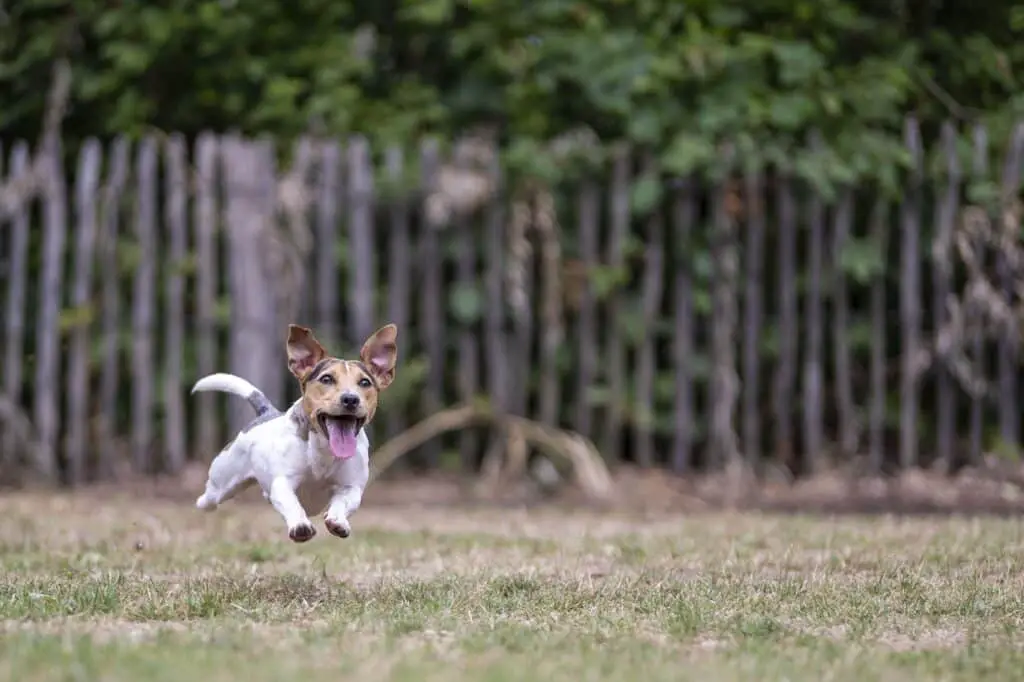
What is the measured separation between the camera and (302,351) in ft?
17.4

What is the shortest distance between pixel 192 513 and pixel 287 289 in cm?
171

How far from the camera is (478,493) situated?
9.20m

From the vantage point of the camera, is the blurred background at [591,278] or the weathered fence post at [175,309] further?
the weathered fence post at [175,309]

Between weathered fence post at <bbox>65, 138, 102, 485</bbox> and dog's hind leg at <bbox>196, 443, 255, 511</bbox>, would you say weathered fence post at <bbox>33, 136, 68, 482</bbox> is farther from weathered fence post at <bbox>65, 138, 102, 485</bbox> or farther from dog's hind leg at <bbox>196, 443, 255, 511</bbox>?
dog's hind leg at <bbox>196, 443, 255, 511</bbox>

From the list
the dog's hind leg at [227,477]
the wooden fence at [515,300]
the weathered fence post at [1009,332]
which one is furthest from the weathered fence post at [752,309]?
the dog's hind leg at [227,477]

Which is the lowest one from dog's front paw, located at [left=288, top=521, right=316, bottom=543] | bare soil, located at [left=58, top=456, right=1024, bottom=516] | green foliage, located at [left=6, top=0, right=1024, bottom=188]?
bare soil, located at [left=58, top=456, right=1024, bottom=516]

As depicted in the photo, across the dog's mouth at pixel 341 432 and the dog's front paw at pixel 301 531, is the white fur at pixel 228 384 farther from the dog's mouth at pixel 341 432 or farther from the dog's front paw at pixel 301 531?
the dog's front paw at pixel 301 531

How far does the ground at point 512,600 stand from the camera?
3980 millimetres

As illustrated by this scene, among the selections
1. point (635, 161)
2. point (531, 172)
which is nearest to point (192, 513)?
point (531, 172)

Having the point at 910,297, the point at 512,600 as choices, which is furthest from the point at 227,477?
the point at 910,297

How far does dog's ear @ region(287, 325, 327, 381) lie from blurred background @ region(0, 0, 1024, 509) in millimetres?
3936

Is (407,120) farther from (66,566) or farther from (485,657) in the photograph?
(485,657)

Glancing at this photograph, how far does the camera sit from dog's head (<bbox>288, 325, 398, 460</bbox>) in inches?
195

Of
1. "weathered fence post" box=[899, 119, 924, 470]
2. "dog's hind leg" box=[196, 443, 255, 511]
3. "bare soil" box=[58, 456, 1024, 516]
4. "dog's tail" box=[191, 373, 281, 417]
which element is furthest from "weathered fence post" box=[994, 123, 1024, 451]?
"dog's hind leg" box=[196, 443, 255, 511]
